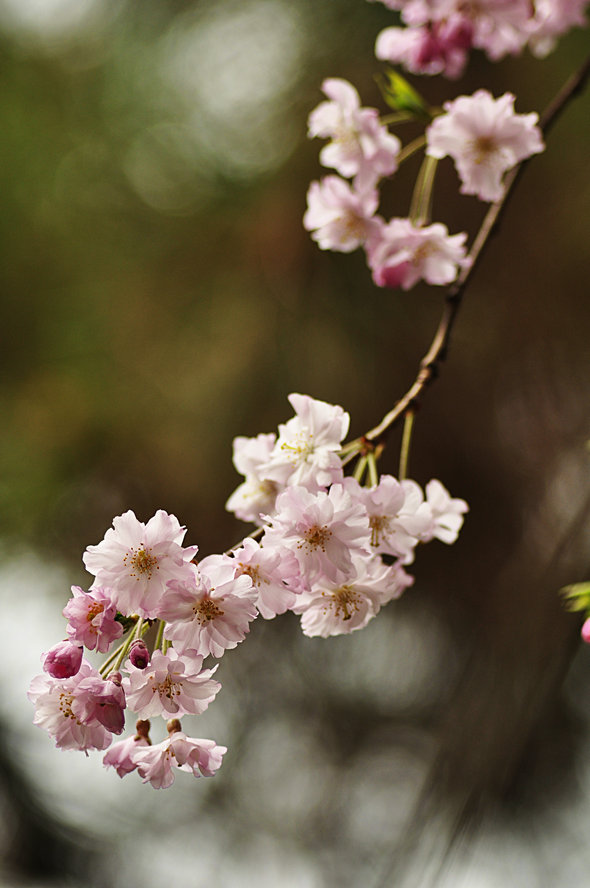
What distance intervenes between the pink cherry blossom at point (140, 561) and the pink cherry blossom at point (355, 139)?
1.01 ft

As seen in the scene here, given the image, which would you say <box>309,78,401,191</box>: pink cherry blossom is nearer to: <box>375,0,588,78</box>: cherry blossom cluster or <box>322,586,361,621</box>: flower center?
<box>375,0,588,78</box>: cherry blossom cluster

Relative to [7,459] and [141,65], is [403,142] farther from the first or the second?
[7,459]

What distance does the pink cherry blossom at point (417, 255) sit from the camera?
445mm

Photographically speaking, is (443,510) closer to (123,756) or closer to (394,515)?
(394,515)

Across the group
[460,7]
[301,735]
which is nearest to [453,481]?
[301,735]

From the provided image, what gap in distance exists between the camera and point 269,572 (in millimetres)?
295

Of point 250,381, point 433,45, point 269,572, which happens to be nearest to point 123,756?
point 269,572

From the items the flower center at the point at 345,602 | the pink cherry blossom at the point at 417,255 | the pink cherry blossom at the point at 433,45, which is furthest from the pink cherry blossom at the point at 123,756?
the pink cherry blossom at the point at 433,45

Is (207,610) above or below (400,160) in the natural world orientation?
below

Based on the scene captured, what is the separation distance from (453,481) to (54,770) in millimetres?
797

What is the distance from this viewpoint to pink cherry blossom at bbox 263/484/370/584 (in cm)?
28

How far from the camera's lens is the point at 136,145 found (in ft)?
4.07

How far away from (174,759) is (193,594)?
0.08 m

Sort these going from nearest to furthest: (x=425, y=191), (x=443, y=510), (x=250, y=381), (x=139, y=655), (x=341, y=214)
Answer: (x=139, y=655) → (x=443, y=510) → (x=341, y=214) → (x=425, y=191) → (x=250, y=381)
